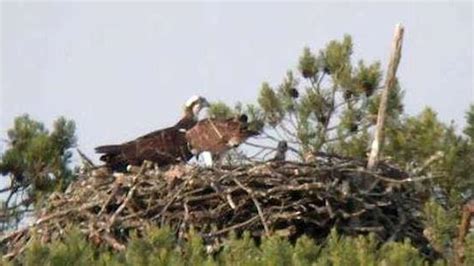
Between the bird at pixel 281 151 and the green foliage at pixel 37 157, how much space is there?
6.02 ft

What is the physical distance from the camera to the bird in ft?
33.1

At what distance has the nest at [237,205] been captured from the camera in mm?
9602

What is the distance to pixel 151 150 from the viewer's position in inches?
414

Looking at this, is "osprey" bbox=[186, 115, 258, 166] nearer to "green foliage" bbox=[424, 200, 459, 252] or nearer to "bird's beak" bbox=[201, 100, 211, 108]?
"bird's beak" bbox=[201, 100, 211, 108]

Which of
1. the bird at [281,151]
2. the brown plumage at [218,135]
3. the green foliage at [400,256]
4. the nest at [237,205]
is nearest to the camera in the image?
the green foliage at [400,256]

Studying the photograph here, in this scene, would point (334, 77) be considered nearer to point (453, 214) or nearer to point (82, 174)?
point (82, 174)

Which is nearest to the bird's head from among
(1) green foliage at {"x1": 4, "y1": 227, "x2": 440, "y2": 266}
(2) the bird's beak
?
(2) the bird's beak

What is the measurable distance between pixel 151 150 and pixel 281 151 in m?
0.84

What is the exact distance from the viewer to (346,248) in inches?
249

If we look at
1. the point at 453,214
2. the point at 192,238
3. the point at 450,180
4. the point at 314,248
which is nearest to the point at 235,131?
the point at 450,180

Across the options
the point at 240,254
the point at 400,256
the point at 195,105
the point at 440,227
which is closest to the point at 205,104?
the point at 195,105

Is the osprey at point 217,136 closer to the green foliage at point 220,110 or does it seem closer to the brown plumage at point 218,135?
the brown plumage at point 218,135

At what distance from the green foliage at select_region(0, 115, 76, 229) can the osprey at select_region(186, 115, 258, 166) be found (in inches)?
62.5

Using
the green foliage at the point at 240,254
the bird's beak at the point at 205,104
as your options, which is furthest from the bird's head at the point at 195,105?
the green foliage at the point at 240,254
